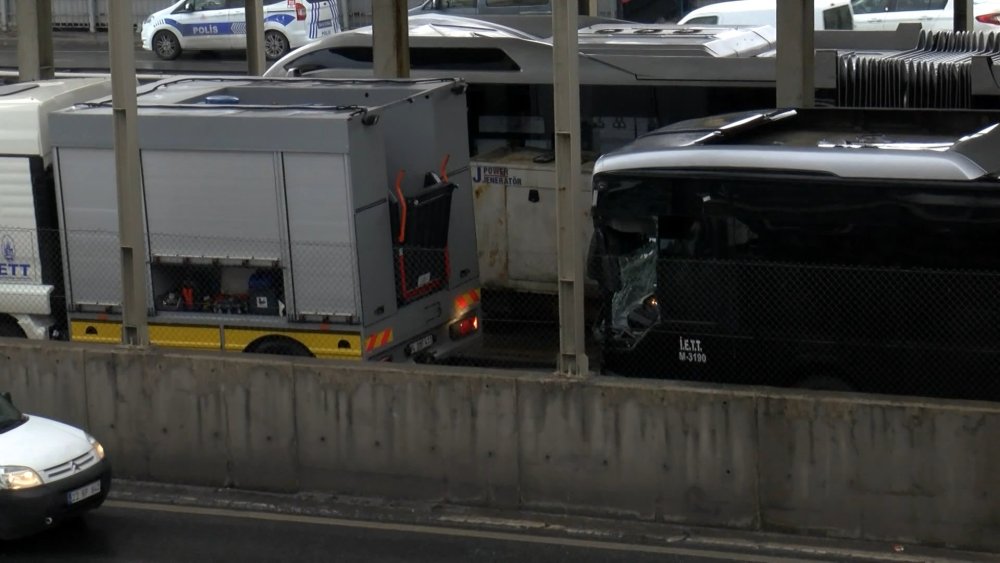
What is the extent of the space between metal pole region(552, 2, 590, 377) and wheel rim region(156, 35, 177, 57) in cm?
2722

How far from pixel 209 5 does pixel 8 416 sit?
2615cm

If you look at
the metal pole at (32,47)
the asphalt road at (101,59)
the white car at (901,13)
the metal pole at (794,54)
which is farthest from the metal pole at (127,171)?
the asphalt road at (101,59)

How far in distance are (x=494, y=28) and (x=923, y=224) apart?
832 cm

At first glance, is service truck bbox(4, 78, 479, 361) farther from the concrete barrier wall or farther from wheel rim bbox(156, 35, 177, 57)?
wheel rim bbox(156, 35, 177, 57)

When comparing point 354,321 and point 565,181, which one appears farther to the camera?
point 354,321

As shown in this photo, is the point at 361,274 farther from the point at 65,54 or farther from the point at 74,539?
the point at 65,54

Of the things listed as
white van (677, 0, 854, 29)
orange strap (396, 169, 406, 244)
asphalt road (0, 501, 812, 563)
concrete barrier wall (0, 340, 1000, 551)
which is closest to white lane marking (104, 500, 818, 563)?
asphalt road (0, 501, 812, 563)

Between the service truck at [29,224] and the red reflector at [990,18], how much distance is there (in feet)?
59.5

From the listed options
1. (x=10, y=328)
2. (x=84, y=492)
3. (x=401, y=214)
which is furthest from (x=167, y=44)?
(x=84, y=492)

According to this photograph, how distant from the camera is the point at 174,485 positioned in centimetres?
1160

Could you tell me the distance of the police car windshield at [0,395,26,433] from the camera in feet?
34.4

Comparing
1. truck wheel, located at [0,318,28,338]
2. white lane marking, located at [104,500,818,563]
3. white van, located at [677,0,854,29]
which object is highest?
white van, located at [677,0,854,29]

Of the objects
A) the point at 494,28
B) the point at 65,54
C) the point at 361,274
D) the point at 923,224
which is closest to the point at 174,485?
the point at 361,274

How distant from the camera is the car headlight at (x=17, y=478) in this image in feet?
32.2
